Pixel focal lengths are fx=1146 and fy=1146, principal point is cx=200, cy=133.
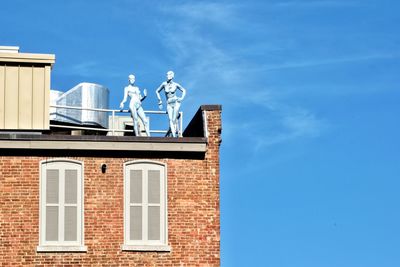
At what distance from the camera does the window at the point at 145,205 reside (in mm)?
35188

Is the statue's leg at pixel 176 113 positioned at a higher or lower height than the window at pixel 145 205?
higher

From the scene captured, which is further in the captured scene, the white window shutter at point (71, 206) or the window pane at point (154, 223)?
the window pane at point (154, 223)

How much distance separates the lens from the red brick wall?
3456 centimetres

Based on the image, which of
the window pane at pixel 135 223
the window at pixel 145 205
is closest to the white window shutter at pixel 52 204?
the window at pixel 145 205

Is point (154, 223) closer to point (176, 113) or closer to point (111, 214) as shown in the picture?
point (111, 214)

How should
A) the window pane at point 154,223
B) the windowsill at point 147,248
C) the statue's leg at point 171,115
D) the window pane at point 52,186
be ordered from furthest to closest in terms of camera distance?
the statue's leg at point 171,115 < the window pane at point 154,223 < the window pane at point 52,186 < the windowsill at point 147,248

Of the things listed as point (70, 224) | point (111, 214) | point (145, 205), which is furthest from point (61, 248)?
point (145, 205)

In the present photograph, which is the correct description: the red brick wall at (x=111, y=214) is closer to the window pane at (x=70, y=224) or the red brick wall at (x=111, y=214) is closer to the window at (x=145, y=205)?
the window at (x=145, y=205)

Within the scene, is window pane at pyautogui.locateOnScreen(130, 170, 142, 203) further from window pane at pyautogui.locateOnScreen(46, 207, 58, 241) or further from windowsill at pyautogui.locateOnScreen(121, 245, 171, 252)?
window pane at pyautogui.locateOnScreen(46, 207, 58, 241)

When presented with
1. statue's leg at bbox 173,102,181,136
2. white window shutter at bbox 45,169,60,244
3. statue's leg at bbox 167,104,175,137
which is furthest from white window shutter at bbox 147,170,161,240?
white window shutter at bbox 45,169,60,244

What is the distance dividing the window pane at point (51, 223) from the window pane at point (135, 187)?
2.41 metres

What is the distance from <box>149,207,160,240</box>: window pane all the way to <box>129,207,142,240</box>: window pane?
318 mm

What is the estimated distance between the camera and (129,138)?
35.5 metres

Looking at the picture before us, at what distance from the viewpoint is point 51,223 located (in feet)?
115
